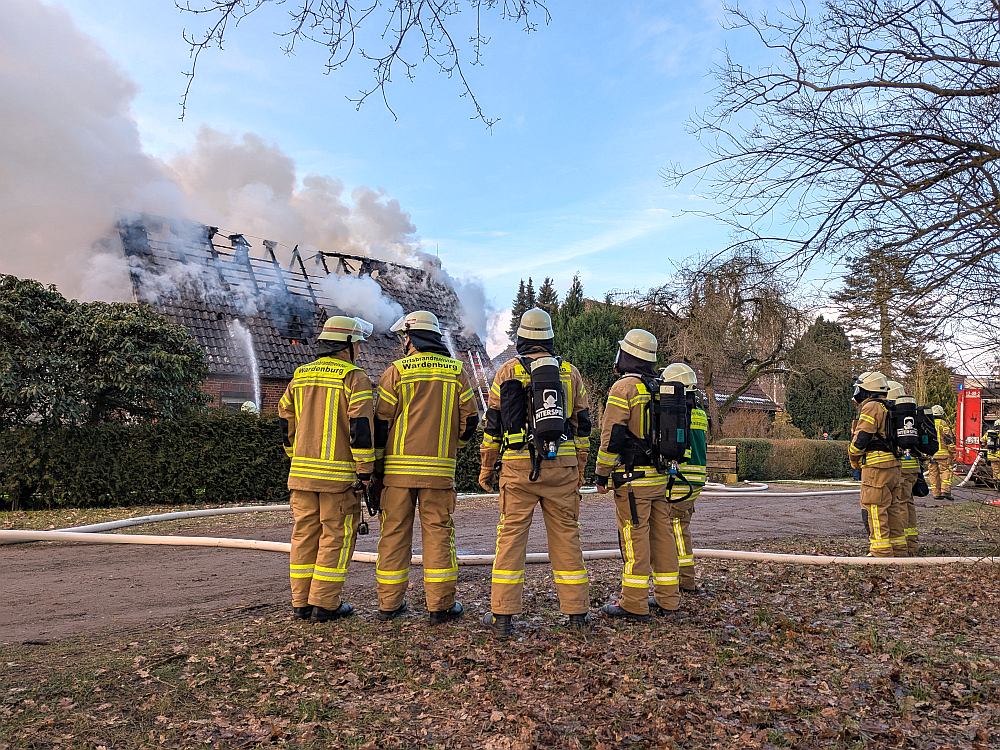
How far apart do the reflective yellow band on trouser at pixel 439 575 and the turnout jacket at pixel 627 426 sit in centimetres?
127

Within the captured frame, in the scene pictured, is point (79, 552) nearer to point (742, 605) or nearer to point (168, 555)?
point (168, 555)

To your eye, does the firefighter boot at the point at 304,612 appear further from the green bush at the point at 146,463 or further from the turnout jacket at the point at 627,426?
the green bush at the point at 146,463

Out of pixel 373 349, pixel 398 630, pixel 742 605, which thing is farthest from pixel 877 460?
pixel 373 349

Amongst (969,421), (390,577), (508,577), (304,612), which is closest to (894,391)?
(508,577)

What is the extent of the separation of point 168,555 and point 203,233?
13.2 meters

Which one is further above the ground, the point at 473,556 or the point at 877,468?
the point at 877,468

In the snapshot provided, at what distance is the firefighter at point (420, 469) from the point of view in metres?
5.03

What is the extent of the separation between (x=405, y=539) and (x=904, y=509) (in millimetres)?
5980

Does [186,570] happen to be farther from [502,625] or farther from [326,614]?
[502,625]

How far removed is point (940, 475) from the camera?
48.5ft

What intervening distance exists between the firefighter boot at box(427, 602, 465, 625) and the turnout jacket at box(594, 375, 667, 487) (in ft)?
4.46

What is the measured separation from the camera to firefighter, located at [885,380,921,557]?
315 inches

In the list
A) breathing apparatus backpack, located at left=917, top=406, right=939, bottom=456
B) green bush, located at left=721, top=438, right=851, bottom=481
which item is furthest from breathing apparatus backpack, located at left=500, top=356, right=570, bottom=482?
green bush, located at left=721, top=438, right=851, bottom=481

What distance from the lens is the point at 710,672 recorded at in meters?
4.14
